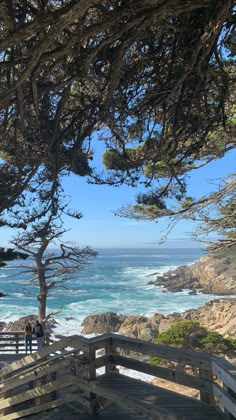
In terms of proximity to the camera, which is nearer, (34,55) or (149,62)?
(34,55)

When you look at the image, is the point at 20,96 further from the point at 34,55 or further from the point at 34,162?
the point at 34,162

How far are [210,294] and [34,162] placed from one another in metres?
37.1

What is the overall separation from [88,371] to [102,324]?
20.8m

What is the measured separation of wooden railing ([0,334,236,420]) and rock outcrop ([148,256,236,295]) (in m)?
35.8

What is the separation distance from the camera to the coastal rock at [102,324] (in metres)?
23.2

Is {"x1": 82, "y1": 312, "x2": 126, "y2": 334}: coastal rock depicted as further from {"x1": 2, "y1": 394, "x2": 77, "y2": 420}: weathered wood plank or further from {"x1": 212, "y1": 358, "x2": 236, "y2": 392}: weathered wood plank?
{"x1": 212, "y1": 358, "x2": 236, "y2": 392}: weathered wood plank

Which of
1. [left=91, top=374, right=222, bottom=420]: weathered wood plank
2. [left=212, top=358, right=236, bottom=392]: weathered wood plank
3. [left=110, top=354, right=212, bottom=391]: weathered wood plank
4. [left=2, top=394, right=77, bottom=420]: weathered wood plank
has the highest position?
[left=212, top=358, right=236, bottom=392]: weathered wood plank

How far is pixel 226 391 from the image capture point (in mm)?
2621

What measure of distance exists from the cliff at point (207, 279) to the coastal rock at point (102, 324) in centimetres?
1763

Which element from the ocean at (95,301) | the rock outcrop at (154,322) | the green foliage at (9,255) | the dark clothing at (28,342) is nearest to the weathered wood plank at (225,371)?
the green foliage at (9,255)

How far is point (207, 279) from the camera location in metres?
44.0

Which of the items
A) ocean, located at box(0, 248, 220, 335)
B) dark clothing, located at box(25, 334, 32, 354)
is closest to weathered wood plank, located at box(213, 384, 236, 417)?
dark clothing, located at box(25, 334, 32, 354)

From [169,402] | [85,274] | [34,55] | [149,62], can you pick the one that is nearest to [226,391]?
[169,402]

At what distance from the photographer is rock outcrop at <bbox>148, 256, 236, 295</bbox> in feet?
132
